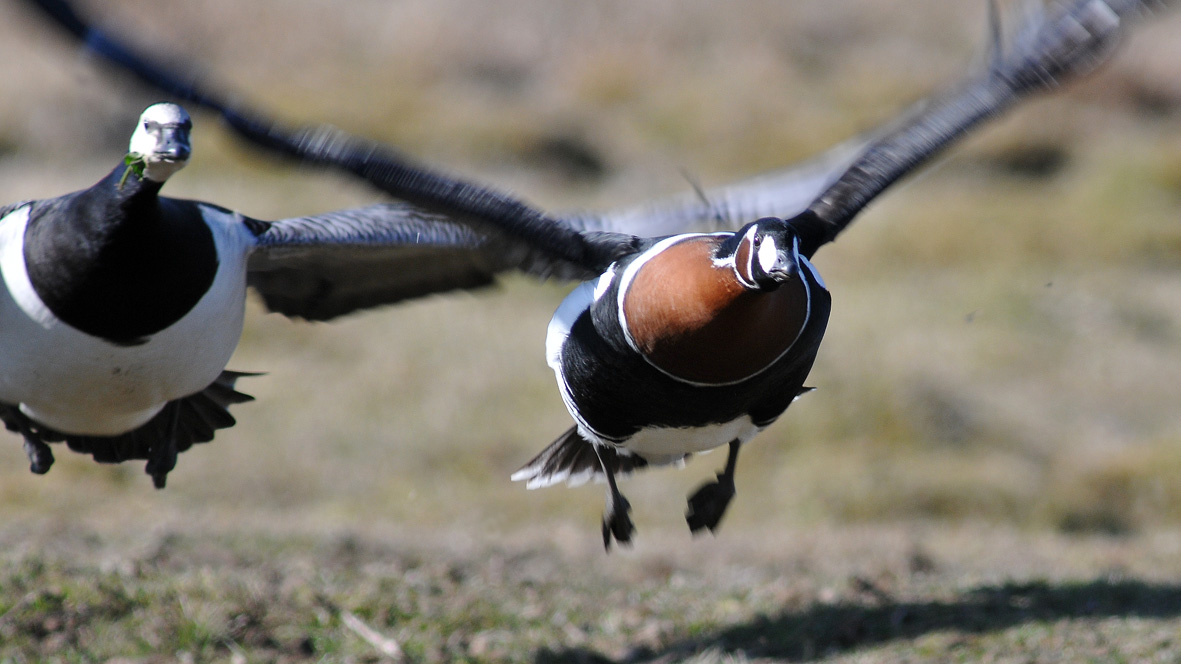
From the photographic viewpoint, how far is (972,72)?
5957 mm

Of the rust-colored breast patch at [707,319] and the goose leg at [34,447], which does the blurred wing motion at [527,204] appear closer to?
the rust-colored breast patch at [707,319]

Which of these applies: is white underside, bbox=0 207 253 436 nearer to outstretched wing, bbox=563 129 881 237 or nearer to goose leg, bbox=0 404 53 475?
goose leg, bbox=0 404 53 475

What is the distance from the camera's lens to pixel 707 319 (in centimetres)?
482

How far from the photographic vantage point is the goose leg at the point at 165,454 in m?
6.39

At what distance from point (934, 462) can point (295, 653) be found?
7.62 m

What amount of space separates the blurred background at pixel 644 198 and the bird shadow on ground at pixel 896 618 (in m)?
Answer: 2.21

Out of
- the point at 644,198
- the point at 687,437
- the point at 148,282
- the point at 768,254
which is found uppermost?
the point at 768,254

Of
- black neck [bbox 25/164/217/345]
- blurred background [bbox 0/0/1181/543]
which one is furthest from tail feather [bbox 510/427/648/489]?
black neck [bbox 25/164/217/345]

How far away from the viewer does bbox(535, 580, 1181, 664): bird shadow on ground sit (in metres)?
5.75

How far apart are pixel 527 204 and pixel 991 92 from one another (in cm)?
213

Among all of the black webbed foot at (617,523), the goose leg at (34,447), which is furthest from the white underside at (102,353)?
the black webbed foot at (617,523)

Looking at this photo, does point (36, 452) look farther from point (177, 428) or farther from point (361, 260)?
point (361, 260)

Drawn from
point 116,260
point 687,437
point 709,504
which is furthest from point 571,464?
point 116,260

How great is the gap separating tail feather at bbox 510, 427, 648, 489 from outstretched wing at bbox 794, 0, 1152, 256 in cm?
152
